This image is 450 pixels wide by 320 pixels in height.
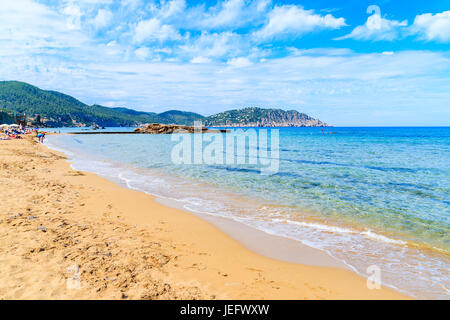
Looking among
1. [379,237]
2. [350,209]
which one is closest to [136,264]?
[379,237]

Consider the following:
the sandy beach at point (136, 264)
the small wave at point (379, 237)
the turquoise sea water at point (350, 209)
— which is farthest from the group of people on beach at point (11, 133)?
the small wave at point (379, 237)

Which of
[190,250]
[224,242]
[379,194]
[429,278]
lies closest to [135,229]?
[190,250]

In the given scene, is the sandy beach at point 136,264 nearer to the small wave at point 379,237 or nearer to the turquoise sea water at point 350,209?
the turquoise sea water at point 350,209

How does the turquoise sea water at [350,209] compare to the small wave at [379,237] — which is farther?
the small wave at [379,237]

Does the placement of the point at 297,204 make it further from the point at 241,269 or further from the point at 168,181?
the point at 168,181

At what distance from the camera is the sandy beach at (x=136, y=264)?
178 inches

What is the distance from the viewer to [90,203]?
10.5 meters

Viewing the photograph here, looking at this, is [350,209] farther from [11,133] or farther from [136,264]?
[11,133]

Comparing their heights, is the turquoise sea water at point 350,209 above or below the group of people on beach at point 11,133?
below

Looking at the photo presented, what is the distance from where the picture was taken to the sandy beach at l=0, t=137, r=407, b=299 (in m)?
4.52

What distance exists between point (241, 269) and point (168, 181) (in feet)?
38.5

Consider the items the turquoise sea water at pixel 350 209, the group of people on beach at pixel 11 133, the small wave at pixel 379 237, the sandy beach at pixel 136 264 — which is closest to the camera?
the sandy beach at pixel 136 264

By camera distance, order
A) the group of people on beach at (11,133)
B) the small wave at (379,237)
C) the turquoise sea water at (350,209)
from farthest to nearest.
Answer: the group of people on beach at (11,133) < the small wave at (379,237) < the turquoise sea water at (350,209)

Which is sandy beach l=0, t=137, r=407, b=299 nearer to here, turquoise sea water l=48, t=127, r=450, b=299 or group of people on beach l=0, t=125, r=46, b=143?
turquoise sea water l=48, t=127, r=450, b=299
